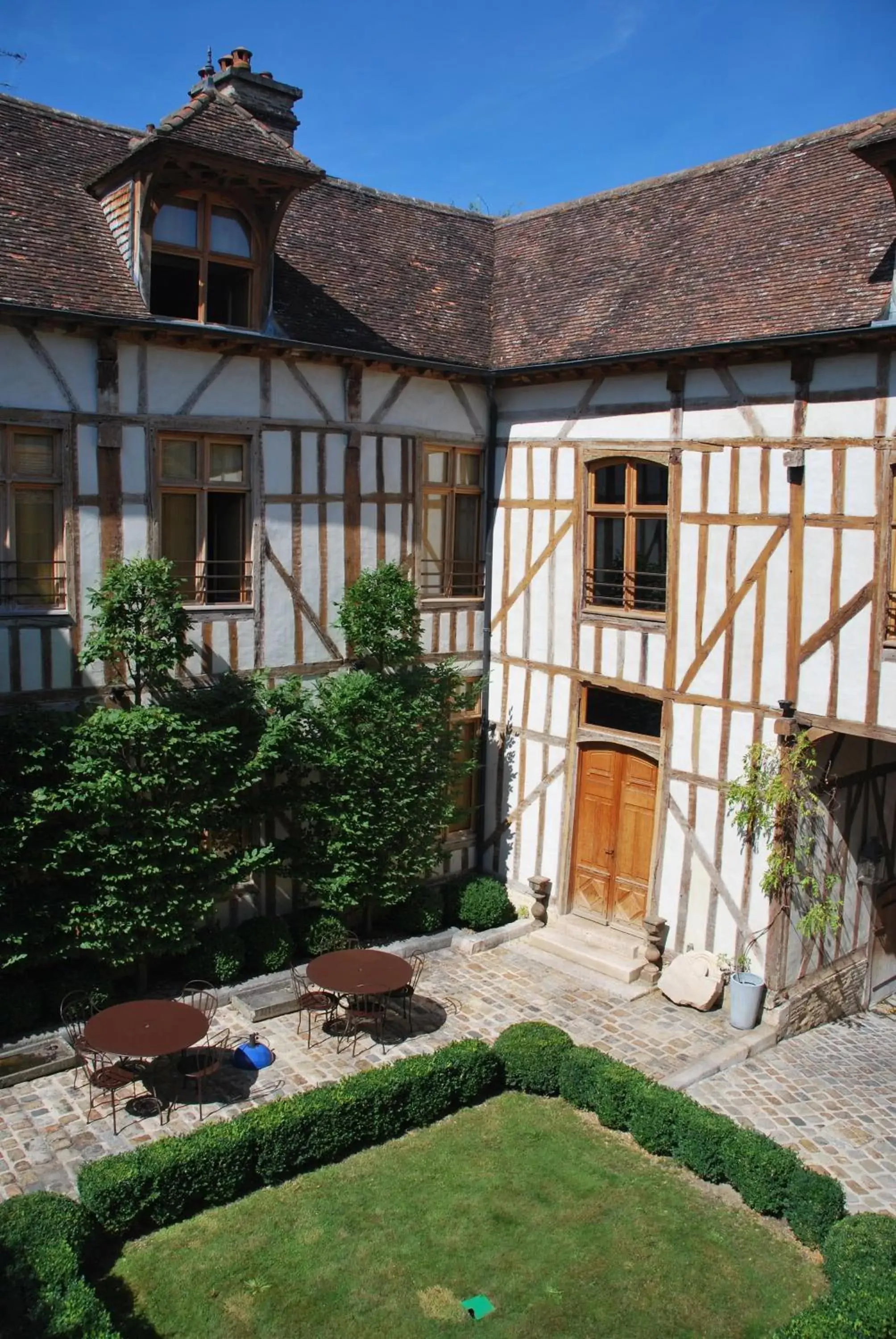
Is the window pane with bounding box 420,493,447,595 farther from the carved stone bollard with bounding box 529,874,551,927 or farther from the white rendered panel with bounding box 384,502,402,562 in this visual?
the carved stone bollard with bounding box 529,874,551,927

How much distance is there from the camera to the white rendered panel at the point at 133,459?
1143 centimetres

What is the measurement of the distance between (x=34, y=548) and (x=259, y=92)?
7632 millimetres

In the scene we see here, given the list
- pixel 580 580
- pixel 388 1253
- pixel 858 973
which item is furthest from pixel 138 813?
pixel 858 973

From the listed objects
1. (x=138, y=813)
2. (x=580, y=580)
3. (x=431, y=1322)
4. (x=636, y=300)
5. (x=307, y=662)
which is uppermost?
(x=636, y=300)

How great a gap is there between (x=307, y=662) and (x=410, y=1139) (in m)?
5.56

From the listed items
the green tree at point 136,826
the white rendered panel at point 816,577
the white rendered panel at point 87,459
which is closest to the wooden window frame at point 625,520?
the white rendered panel at point 816,577

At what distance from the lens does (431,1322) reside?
24.5ft

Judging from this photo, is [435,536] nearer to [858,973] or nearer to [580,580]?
[580,580]

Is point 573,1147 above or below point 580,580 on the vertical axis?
below

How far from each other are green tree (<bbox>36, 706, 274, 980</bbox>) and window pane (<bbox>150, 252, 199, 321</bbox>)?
4.38 meters

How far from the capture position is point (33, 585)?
36.4 feet

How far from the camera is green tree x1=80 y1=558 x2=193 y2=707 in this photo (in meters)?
10.8

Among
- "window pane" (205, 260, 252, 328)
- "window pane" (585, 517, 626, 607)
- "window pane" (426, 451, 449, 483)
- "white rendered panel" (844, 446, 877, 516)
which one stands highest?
"window pane" (205, 260, 252, 328)

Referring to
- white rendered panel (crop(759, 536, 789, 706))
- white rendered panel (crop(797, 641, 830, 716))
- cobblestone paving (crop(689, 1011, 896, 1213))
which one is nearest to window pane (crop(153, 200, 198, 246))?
white rendered panel (crop(759, 536, 789, 706))
